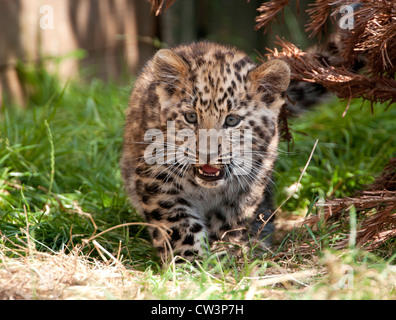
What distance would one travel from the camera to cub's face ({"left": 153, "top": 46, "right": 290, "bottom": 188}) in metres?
3.76

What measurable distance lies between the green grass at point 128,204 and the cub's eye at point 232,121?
0.77 metres

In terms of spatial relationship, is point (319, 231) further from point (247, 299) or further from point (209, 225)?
point (247, 299)

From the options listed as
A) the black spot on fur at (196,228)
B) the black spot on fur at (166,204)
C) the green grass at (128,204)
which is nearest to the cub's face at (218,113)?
the black spot on fur at (166,204)

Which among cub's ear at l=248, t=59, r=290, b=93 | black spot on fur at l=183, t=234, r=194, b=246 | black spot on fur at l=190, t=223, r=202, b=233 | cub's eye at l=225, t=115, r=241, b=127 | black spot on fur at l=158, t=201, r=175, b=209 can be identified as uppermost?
cub's ear at l=248, t=59, r=290, b=93

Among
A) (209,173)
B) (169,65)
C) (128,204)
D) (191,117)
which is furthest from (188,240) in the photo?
(169,65)

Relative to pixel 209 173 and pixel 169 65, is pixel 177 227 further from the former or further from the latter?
pixel 169 65

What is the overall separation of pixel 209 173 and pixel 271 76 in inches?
34.2

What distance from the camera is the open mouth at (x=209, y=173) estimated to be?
3.77 meters

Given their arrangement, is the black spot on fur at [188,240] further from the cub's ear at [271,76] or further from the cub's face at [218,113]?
the cub's ear at [271,76]

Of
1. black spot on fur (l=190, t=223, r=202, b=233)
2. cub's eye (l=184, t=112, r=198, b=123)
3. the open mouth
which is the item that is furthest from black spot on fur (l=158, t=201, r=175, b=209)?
cub's eye (l=184, t=112, r=198, b=123)

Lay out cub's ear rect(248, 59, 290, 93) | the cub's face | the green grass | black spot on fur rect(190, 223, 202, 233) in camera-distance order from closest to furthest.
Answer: the green grass
the cub's face
cub's ear rect(248, 59, 290, 93)
black spot on fur rect(190, 223, 202, 233)

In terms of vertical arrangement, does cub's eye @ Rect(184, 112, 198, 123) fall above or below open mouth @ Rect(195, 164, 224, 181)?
above

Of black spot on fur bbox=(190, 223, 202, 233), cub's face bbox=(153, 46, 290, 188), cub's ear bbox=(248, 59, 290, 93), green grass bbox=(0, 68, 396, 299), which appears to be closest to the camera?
green grass bbox=(0, 68, 396, 299)

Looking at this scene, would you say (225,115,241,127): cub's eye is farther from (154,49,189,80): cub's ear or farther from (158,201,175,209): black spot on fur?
(158,201,175,209): black spot on fur
